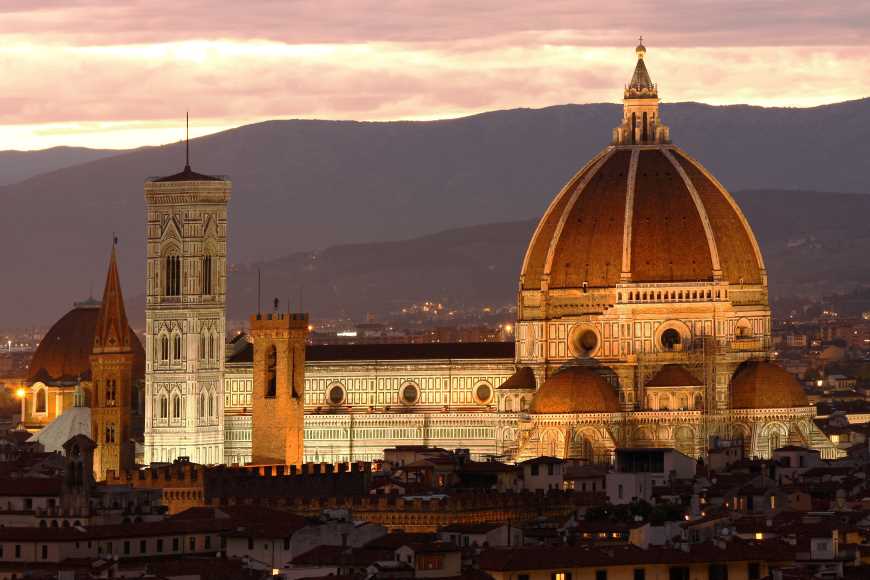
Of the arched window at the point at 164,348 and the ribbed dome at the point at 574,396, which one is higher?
the arched window at the point at 164,348

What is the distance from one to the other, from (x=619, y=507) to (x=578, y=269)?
46.1 meters

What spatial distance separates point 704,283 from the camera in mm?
154500

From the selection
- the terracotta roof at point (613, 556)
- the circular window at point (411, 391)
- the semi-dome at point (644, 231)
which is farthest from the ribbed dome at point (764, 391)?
the terracotta roof at point (613, 556)

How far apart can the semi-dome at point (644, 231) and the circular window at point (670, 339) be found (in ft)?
7.07

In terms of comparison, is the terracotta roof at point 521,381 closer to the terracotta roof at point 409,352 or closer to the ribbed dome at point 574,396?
the ribbed dome at point 574,396

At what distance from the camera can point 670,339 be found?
511 ft

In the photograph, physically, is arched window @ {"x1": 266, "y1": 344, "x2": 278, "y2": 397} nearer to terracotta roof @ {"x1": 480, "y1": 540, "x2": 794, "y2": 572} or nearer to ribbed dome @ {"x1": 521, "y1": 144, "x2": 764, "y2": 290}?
ribbed dome @ {"x1": 521, "y1": 144, "x2": 764, "y2": 290}

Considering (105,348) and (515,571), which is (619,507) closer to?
(515,571)

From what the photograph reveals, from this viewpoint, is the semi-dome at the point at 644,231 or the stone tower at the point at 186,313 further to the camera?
the stone tower at the point at 186,313

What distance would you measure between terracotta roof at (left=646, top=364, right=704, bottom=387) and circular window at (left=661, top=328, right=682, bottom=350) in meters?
1.93

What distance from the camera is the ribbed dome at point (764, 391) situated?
499ft

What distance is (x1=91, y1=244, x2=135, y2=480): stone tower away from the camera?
153625mm

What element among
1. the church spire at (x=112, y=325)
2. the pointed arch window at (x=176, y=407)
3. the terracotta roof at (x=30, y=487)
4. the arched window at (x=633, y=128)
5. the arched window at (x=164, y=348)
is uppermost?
the arched window at (x=633, y=128)

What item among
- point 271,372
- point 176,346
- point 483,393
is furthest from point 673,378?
point 176,346
